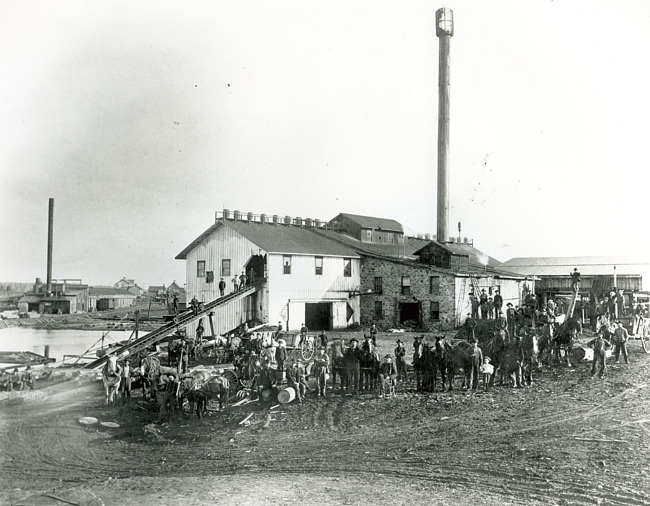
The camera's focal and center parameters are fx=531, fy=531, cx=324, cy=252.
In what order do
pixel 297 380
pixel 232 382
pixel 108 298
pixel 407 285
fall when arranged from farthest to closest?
1. pixel 108 298
2. pixel 407 285
3. pixel 232 382
4. pixel 297 380

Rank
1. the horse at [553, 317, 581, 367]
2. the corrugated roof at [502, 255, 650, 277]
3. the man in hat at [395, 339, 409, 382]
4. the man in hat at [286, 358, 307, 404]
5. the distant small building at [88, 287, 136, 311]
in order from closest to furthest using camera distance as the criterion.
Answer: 1. the man in hat at [286, 358, 307, 404]
2. the man in hat at [395, 339, 409, 382]
3. the horse at [553, 317, 581, 367]
4. the corrugated roof at [502, 255, 650, 277]
5. the distant small building at [88, 287, 136, 311]

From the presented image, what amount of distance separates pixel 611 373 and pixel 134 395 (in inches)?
615

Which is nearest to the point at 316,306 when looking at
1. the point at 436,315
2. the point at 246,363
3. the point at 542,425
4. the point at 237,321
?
the point at 237,321

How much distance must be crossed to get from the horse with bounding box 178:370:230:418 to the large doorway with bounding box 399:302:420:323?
19.9 m

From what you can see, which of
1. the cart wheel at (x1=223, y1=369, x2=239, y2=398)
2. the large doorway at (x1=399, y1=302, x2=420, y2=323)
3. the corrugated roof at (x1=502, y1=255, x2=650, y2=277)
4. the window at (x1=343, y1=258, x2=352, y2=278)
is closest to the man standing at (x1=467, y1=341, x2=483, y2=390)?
the cart wheel at (x1=223, y1=369, x2=239, y2=398)

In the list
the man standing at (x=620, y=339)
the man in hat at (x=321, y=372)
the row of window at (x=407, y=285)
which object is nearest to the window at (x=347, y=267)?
the row of window at (x=407, y=285)

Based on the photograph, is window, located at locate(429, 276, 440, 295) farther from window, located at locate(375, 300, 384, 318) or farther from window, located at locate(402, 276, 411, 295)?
window, located at locate(375, 300, 384, 318)

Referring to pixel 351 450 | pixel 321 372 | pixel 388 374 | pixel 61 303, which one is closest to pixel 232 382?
pixel 321 372

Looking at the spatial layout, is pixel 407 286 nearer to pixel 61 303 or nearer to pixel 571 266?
pixel 571 266

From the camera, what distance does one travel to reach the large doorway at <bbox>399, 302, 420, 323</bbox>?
34.2 m

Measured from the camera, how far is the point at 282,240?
33781mm

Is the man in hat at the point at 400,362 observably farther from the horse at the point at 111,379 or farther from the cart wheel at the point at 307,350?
the horse at the point at 111,379

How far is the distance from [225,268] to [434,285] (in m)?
13.2

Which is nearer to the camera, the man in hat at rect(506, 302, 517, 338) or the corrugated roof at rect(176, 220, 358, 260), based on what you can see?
the man in hat at rect(506, 302, 517, 338)
